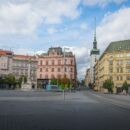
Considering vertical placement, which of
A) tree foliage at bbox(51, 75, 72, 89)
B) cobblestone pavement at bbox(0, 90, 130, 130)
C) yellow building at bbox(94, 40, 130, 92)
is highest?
yellow building at bbox(94, 40, 130, 92)

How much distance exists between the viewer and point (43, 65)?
557 feet

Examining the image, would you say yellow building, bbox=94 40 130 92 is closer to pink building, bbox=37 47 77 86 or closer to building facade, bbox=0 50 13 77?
pink building, bbox=37 47 77 86

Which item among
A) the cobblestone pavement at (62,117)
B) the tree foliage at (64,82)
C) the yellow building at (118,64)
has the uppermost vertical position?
the yellow building at (118,64)

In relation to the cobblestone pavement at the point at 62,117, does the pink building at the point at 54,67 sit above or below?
above

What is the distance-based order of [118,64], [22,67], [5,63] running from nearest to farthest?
[118,64]
[5,63]
[22,67]

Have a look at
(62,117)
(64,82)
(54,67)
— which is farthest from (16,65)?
(62,117)

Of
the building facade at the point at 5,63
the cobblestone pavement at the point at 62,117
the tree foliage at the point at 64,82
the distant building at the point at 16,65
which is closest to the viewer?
the cobblestone pavement at the point at 62,117

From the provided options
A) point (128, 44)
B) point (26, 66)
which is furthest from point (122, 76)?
point (26, 66)

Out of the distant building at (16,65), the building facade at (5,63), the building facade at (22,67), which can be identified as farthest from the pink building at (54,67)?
the building facade at (5,63)

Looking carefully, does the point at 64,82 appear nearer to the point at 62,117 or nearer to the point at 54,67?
the point at 62,117

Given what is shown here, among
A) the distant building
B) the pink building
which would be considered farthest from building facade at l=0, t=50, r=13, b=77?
the pink building

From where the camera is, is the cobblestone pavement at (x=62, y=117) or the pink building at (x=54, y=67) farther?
the pink building at (x=54, y=67)

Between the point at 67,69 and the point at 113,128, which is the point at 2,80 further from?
the point at 113,128

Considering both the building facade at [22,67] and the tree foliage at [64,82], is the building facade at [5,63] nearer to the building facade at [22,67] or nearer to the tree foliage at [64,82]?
the building facade at [22,67]
